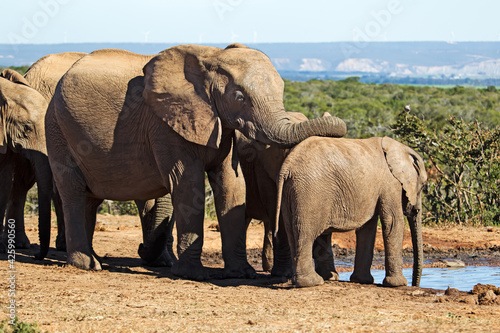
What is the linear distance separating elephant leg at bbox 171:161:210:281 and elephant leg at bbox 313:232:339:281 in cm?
116

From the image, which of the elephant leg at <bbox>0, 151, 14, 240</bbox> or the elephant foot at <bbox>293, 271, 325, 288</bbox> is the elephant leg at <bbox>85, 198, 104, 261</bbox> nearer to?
the elephant leg at <bbox>0, 151, 14, 240</bbox>

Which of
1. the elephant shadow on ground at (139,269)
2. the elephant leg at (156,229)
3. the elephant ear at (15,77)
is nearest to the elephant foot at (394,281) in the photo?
the elephant shadow on ground at (139,269)

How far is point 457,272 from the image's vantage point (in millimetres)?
10133

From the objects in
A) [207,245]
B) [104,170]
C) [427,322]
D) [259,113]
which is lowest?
[207,245]

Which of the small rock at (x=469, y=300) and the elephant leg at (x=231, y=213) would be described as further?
the elephant leg at (x=231, y=213)

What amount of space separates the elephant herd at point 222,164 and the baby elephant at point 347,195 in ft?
0.03

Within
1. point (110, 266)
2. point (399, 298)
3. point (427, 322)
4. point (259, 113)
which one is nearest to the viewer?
point (427, 322)

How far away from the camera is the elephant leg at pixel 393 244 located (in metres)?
7.92

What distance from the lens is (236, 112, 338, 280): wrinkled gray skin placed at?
845 centimetres

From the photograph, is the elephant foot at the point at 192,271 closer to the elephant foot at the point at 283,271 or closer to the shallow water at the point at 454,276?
the elephant foot at the point at 283,271

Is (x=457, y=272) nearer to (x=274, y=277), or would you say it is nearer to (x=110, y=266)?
(x=274, y=277)

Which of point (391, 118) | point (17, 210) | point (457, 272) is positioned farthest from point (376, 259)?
point (391, 118)

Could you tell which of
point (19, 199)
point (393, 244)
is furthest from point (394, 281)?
point (19, 199)

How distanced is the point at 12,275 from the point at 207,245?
435 centimetres
